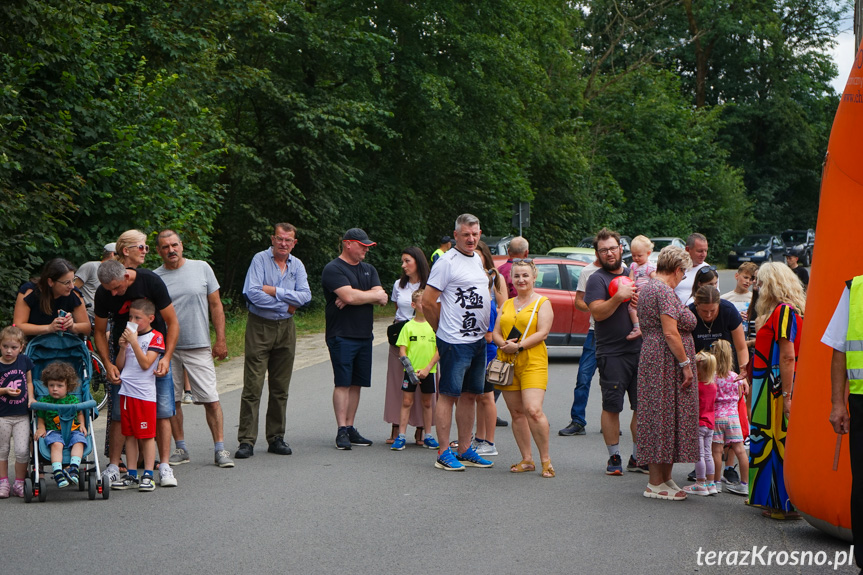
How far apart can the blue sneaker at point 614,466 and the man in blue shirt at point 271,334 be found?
2.77 meters

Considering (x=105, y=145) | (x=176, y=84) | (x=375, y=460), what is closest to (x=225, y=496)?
(x=375, y=460)

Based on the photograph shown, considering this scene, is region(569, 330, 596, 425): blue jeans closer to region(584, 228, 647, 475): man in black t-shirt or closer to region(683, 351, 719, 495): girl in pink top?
region(584, 228, 647, 475): man in black t-shirt

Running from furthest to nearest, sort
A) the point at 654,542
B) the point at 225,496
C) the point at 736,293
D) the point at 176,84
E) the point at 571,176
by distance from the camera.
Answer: the point at 571,176, the point at 176,84, the point at 736,293, the point at 225,496, the point at 654,542

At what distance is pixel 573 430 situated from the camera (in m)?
9.83

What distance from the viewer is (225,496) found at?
712cm

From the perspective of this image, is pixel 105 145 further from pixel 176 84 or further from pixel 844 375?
pixel 844 375

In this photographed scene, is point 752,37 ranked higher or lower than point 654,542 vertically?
higher

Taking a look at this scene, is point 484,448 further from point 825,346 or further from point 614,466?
point 825,346

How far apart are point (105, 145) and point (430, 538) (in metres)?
9.72

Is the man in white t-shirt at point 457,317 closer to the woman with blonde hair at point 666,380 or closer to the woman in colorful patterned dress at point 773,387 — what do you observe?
the woman with blonde hair at point 666,380

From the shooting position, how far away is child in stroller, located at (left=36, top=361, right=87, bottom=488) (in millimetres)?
6980

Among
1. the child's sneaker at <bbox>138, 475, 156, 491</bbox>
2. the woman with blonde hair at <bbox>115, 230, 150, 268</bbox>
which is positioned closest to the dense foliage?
the woman with blonde hair at <bbox>115, 230, 150, 268</bbox>

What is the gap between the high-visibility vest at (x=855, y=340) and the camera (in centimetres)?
455

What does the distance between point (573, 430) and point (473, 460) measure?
1.89m
